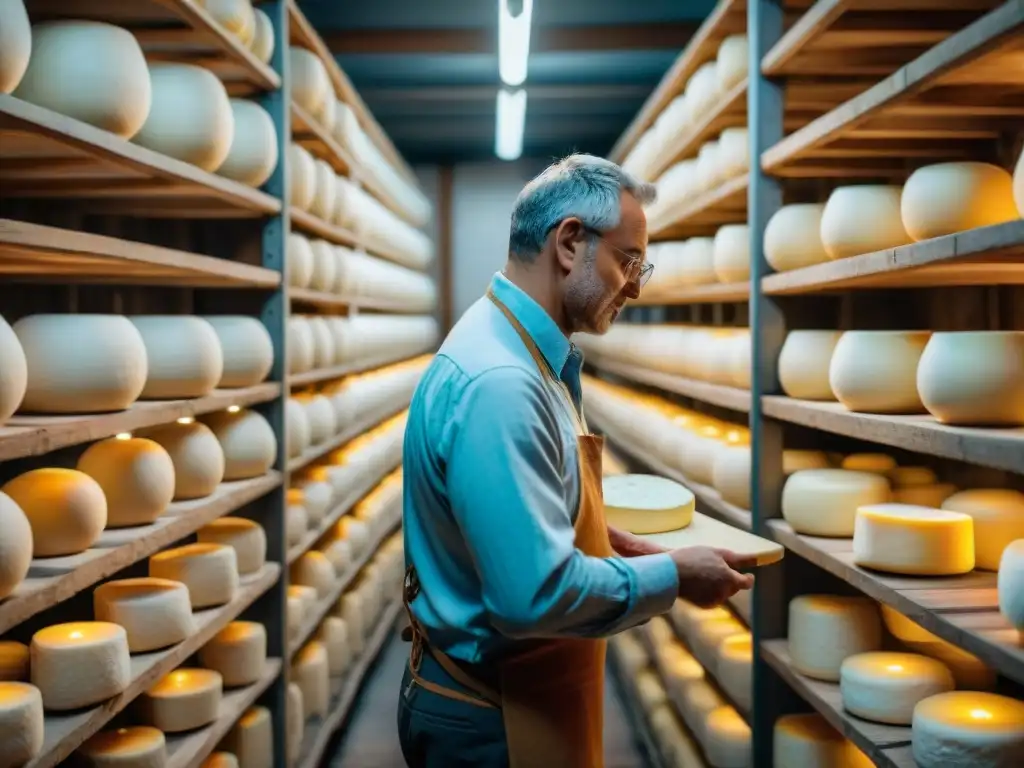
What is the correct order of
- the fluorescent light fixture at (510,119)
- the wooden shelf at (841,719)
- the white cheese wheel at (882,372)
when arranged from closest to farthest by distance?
the wooden shelf at (841,719)
the white cheese wheel at (882,372)
the fluorescent light fixture at (510,119)

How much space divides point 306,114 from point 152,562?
1.58 metres

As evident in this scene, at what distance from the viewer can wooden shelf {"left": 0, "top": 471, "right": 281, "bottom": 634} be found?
1503 millimetres

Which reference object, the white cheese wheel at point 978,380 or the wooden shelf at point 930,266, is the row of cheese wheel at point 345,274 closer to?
the wooden shelf at point 930,266

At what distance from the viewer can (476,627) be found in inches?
57.9

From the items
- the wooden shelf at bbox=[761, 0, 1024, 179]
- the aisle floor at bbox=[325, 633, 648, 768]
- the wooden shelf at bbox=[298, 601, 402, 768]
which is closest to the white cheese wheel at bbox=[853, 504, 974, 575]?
the wooden shelf at bbox=[761, 0, 1024, 179]

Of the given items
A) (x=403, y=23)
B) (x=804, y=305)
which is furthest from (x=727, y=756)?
(x=403, y=23)

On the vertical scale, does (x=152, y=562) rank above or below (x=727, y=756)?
above

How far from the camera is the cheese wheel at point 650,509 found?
179cm

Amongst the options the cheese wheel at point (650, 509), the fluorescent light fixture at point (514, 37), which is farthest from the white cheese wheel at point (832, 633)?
the fluorescent light fixture at point (514, 37)

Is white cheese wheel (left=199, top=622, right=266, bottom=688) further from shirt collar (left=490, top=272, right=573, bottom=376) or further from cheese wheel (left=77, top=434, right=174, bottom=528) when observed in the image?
shirt collar (left=490, top=272, right=573, bottom=376)

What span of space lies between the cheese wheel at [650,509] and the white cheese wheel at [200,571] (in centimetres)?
105

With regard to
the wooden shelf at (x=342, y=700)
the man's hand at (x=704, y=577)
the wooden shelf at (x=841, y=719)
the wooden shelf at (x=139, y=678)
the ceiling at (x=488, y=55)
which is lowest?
the wooden shelf at (x=342, y=700)

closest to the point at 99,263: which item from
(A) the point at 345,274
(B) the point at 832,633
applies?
(B) the point at 832,633

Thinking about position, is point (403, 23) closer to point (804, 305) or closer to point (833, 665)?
point (804, 305)
